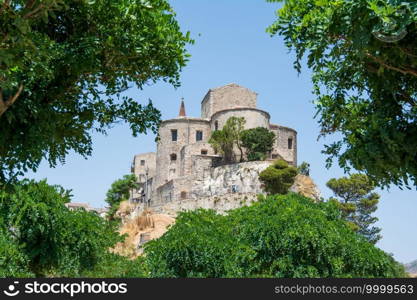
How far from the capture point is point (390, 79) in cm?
1008

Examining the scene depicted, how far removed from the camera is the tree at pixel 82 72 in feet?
37.3

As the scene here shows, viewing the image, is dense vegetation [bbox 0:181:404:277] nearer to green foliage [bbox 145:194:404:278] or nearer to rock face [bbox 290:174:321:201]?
green foliage [bbox 145:194:404:278]

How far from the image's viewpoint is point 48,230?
15.8 meters

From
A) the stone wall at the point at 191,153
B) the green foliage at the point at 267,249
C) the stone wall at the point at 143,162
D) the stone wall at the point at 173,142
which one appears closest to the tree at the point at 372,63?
the green foliage at the point at 267,249

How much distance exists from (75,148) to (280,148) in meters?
52.9

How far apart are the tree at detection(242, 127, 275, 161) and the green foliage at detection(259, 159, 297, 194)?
425cm

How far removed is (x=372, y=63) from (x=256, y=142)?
49175mm

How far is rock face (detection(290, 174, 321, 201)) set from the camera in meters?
54.8

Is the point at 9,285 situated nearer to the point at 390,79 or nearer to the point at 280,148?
the point at 390,79

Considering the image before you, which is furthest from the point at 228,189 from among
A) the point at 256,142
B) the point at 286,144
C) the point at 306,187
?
the point at 286,144

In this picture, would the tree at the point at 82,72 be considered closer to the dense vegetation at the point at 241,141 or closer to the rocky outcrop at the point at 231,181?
the rocky outcrop at the point at 231,181

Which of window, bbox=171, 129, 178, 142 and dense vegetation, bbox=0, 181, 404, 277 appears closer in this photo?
dense vegetation, bbox=0, 181, 404, 277

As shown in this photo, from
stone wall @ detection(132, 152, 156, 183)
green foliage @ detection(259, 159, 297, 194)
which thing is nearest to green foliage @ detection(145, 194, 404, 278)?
green foliage @ detection(259, 159, 297, 194)

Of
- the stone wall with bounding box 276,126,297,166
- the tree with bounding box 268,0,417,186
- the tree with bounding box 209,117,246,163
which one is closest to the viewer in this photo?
the tree with bounding box 268,0,417,186
